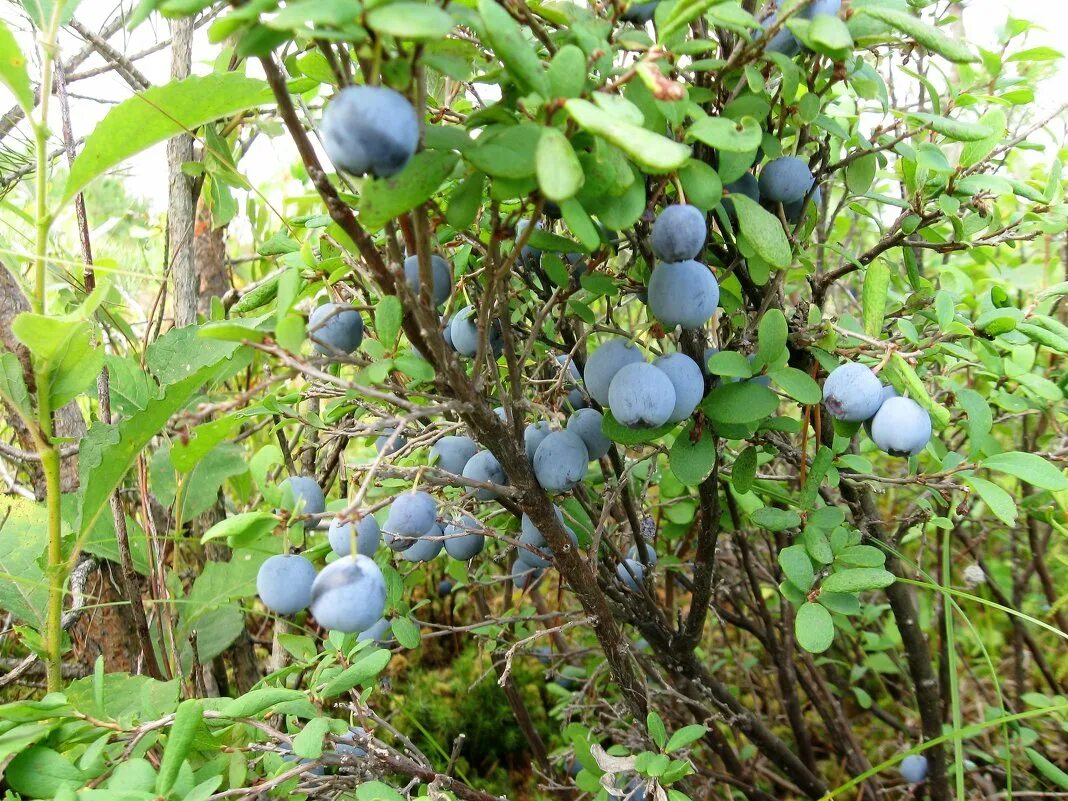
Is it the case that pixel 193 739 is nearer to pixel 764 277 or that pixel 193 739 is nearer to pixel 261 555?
pixel 261 555

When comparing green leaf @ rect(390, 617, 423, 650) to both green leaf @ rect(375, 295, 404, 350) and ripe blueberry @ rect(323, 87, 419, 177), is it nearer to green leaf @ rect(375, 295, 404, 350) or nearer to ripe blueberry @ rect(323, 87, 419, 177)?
green leaf @ rect(375, 295, 404, 350)

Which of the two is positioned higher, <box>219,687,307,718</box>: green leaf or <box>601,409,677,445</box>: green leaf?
Result: <box>601,409,677,445</box>: green leaf

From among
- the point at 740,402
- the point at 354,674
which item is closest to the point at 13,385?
the point at 354,674

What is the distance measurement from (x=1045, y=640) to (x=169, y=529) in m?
2.06

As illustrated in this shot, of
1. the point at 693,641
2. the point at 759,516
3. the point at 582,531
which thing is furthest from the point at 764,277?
the point at 693,641

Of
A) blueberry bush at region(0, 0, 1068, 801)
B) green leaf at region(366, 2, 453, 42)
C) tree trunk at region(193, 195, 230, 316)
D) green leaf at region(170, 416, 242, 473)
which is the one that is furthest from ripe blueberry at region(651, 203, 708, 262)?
tree trunk at region(193, 195, 230, 316)

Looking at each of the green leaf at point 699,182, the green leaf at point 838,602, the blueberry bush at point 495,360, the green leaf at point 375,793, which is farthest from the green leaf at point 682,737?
the green leaf at point 699,182

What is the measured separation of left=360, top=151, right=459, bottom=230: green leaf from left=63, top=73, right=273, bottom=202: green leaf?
11.5 inches

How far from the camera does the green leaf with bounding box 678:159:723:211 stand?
27.9 inches

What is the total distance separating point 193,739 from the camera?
0.77 meters

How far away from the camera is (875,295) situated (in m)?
0.92

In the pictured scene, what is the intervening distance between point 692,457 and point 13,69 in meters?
0.78

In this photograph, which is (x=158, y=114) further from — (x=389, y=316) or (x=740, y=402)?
(x=740, y=402)

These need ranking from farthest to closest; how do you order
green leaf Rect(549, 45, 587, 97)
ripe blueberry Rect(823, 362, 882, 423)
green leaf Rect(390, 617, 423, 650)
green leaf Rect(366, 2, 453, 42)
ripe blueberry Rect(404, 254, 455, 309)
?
green leaf Rect(390, 617, 423, 650) < ripe blueberry Rect(823, 362, 882, 423) < ripe blueberry Rect(404, 254, 455, 309) < green leaf Rect(549, 45, 587, 97) < green leaf Rect(366, 2, 453, 42)
